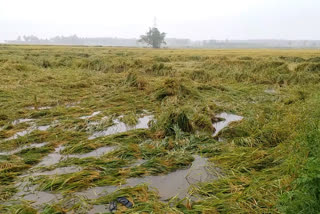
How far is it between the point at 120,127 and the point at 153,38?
6775 centimetres

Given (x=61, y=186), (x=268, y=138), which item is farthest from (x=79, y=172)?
(x=268, y=138)

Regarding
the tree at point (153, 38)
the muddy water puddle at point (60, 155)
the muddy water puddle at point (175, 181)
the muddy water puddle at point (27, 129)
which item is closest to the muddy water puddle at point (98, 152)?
the muddy water puddle at point (60, 155)

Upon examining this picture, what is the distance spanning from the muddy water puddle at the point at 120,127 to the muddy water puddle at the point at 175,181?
1.78m

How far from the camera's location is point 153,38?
231 ft

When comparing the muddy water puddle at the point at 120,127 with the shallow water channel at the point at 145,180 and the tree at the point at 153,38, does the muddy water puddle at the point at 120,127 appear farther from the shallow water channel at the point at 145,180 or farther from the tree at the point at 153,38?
the tree at the point at 153,38

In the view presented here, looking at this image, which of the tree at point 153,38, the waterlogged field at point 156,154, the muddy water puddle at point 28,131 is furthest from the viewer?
the tree at point 153,38

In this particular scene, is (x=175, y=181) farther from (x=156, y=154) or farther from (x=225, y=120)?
(x=225, y=120)

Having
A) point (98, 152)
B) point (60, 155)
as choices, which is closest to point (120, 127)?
point (98, 152)

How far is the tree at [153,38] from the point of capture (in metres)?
70.6

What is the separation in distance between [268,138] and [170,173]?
6.44 feet

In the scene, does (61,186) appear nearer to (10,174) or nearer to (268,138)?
(10,174)

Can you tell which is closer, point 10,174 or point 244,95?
point 10,174

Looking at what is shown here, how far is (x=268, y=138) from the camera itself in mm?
4418

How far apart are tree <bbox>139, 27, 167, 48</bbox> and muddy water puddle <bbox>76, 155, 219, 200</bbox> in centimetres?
6935
